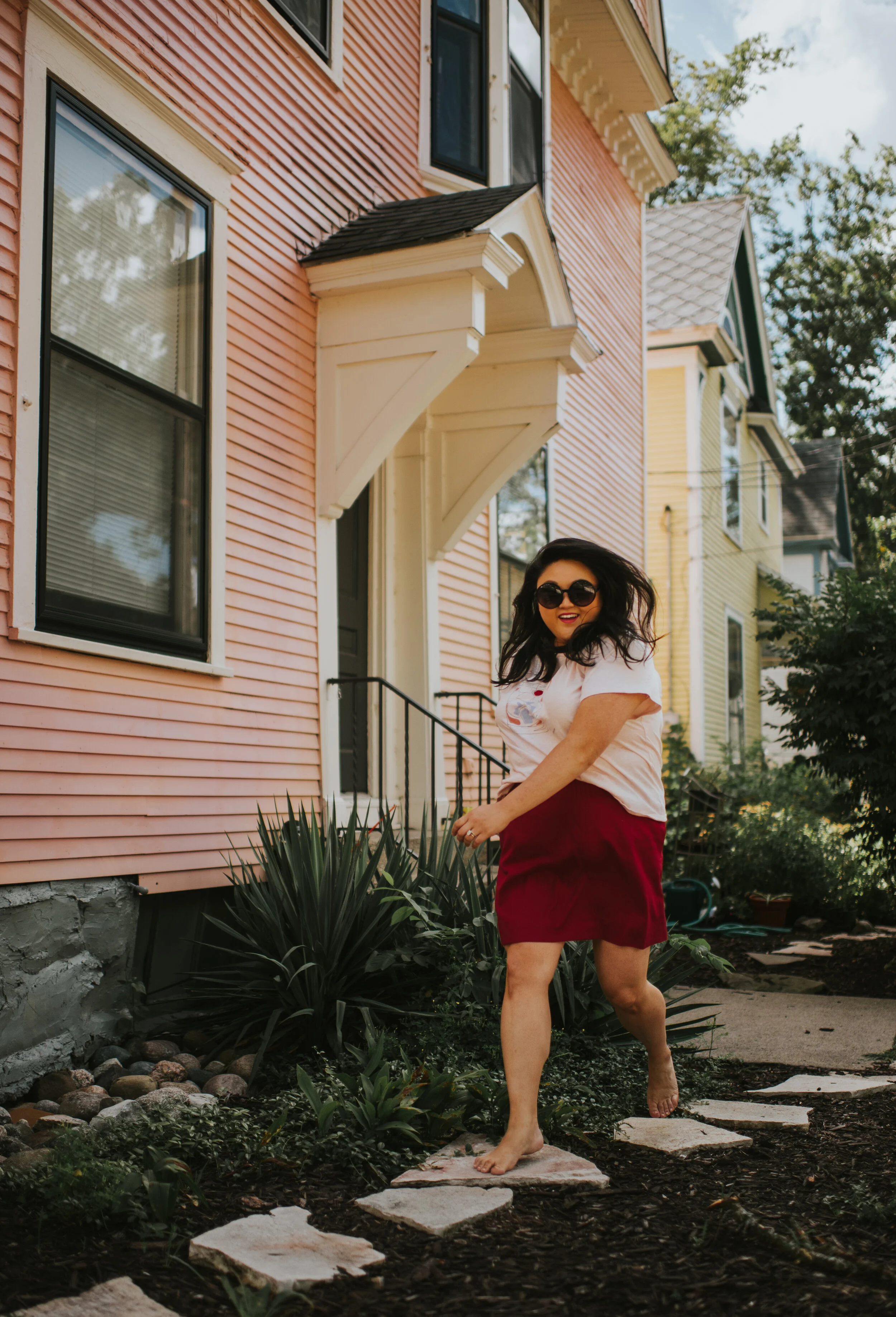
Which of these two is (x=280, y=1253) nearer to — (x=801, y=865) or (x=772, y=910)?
(x=772, y=910)

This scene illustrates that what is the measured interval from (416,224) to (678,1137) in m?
4.71

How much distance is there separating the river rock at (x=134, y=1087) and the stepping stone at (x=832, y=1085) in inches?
80.5

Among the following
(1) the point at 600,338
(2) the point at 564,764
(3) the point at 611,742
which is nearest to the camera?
(2) the point at 564,764

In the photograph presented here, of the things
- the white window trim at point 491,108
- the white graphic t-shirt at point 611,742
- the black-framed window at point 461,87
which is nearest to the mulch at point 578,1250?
the white graphic t-shirt at point 611,742

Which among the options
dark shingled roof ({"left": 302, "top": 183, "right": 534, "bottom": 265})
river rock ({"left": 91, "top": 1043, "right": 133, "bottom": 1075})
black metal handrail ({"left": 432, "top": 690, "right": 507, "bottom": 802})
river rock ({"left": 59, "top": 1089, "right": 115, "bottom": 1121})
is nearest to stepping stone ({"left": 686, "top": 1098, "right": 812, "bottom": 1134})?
river rock ({"left": 59, "top": 1089, "right": 115, "bottom": 1121})

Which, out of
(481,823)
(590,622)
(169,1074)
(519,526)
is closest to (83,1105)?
(169,1074)

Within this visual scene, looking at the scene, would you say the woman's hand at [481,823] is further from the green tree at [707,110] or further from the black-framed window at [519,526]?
the green tree at [707,110]

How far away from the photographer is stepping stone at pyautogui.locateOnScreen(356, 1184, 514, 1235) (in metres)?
2.62

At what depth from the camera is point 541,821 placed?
3.20 meters

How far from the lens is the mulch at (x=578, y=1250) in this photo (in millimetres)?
2230

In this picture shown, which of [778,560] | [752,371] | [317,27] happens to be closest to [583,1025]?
[317,27]

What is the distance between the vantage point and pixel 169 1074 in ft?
13.0

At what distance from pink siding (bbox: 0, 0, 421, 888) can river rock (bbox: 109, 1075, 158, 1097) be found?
786 mm

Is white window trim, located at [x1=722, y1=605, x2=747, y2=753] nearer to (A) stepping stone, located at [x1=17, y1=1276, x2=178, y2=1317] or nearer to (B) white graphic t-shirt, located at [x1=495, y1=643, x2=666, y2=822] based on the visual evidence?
(B) white graphic t-shirt, located at [x1=495, y1=643, x2=666, y2=822]
